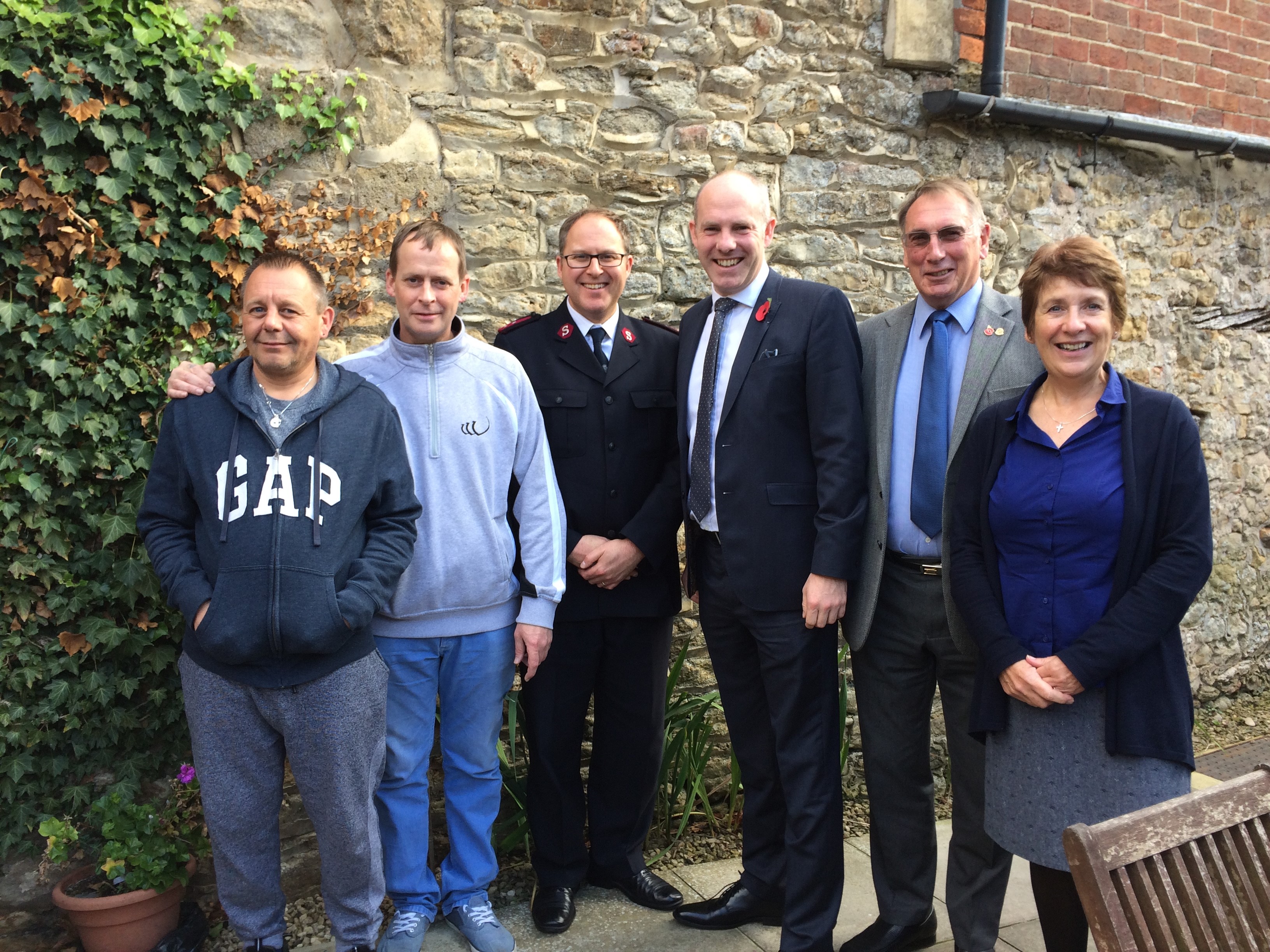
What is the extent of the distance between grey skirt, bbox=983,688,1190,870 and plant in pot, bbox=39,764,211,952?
86.3 inches

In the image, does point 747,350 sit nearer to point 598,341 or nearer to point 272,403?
point 598,341

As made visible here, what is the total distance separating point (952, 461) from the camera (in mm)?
2420

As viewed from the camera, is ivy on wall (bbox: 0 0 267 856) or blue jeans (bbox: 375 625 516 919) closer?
blue jeans (bbox: 375 625 516 919)

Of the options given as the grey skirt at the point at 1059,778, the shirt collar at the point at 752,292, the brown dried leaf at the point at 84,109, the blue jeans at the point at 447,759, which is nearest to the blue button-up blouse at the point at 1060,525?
the grey skirt at the point at 1059,778

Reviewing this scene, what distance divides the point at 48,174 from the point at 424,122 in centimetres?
115

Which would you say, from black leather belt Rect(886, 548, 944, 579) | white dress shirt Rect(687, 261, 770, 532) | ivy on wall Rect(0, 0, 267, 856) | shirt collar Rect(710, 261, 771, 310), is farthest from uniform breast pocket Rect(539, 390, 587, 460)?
ivy on wall Rect(0, 0, 267, 856)

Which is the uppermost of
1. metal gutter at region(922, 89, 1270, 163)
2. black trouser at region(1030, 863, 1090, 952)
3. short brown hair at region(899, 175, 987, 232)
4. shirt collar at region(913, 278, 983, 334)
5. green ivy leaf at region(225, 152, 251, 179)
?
metal gutter at region(922, 89, 1270, 163)

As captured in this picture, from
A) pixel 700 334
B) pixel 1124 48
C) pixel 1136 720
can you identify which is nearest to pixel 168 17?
pixel 700 334

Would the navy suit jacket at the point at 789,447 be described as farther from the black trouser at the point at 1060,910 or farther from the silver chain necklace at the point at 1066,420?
the black trouser at the point at 1060,910

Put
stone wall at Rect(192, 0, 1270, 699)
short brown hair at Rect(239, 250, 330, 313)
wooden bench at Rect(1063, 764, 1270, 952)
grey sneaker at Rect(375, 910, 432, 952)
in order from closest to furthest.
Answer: wooden bench at Rect(1063, 764, 1270, 952) → short brown hair at Rect(239, 250, 330, 313) → grey sneaker at Rect(375, 910, 432, 952) → stone wall at Rect(192, 0, 1270, 699)

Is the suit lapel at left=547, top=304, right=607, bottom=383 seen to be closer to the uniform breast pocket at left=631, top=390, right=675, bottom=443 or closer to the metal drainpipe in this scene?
the uniform breast pocket at left=631, top=390, right=675, bottom=443

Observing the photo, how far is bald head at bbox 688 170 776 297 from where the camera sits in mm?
2633

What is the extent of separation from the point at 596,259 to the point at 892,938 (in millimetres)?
2073

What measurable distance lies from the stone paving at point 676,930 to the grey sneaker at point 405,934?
130 millimetres
